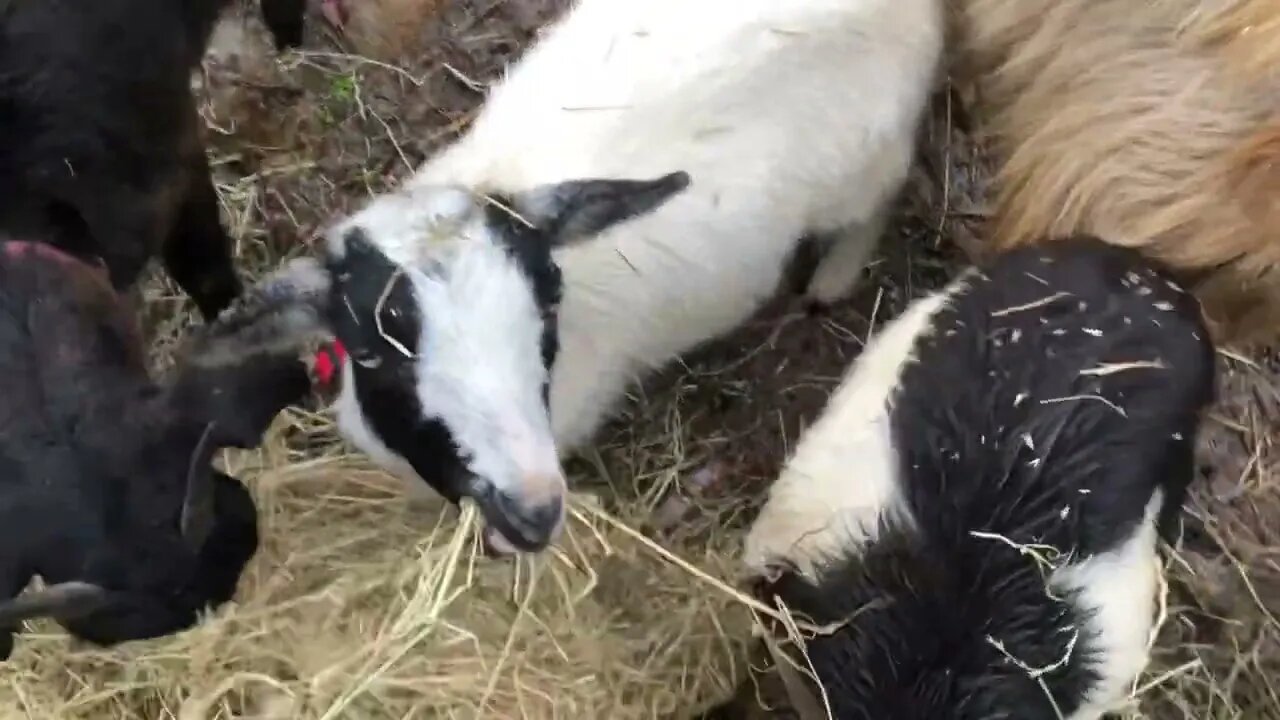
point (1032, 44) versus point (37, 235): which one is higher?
point (1032, 44)

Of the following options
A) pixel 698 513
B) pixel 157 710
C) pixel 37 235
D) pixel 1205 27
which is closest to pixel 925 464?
pixel 698 513

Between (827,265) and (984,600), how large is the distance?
1.20 meters

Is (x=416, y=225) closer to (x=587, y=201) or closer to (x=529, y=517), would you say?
(x=587, y=201)

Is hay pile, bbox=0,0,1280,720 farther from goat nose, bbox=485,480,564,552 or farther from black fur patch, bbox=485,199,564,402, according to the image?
black fur patch, bbox=485,199,564,402

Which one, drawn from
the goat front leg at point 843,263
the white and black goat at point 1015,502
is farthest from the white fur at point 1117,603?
the goat front leg at point 843,263

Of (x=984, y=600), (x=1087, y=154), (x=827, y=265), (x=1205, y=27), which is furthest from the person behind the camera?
(x=827, y=265)

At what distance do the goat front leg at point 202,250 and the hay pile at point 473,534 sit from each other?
17cm

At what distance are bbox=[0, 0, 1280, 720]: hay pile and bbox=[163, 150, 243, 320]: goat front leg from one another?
0.17 meters

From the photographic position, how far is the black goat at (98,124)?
2.29 m

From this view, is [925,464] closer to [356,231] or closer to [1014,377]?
[1014,377]

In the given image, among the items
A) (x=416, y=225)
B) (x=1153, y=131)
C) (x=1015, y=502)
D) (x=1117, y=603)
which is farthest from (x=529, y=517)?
(x=1153, y=131)

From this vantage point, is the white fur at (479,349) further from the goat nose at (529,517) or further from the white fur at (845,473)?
the white fur at (845,473)

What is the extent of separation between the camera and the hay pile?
2242mm

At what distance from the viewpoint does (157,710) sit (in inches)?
Answer: 89.2
